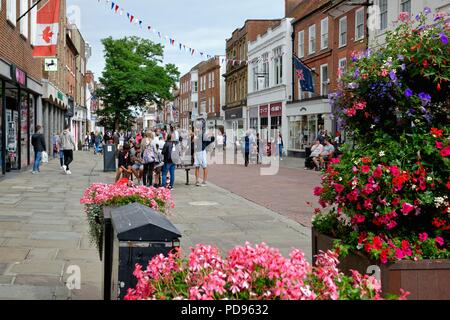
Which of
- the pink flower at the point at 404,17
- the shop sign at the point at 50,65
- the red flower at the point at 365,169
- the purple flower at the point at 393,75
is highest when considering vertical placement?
the shop sign at the point at 50,65

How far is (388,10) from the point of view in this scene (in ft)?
83.2

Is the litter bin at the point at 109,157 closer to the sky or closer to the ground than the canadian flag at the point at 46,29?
closer to the ground

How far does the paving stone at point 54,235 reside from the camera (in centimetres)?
834

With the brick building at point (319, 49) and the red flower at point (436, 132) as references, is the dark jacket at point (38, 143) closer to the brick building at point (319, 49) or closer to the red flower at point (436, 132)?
the brick building at point (319, 49)

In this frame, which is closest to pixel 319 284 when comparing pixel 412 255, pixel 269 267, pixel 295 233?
pixel 269 267

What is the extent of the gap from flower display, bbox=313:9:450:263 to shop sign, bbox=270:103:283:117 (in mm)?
37969

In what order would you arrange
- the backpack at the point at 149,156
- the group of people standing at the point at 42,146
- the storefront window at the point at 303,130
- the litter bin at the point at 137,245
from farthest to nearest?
the storefront window at the point at 303,130, the group of people standing at the point at 42,146, the backpack at the point at 149,156, the litter bin at the point at 137,245

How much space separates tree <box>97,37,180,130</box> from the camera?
57.2 metres

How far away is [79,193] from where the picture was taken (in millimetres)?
14562

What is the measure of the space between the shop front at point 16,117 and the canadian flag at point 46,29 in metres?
1.09

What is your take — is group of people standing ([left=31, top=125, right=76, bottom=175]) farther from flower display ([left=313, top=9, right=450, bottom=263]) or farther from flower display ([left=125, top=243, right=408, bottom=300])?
flower display ([left=125, top=243, right=408, bottom=300])

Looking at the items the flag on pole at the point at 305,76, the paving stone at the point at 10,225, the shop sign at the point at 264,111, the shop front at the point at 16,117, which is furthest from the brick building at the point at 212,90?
the paving stone at the point at 10,225

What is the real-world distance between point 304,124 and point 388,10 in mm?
12954

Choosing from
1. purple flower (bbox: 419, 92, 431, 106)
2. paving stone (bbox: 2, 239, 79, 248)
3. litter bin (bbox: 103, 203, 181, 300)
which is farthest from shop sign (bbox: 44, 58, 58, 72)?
purple flower (bbox: 419, 92, 431, 106)
